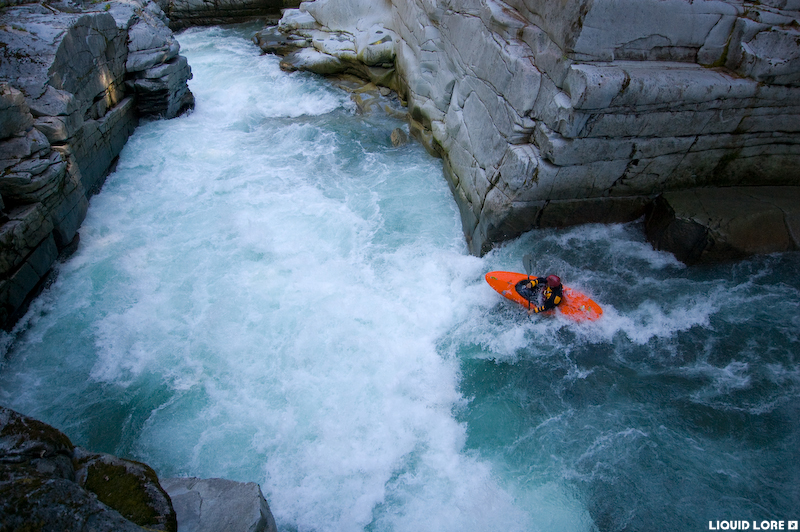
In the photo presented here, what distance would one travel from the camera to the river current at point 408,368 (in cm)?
445

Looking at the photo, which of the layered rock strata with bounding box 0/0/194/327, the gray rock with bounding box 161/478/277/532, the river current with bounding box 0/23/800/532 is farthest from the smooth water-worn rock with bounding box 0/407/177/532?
the layered rock strata with bounding box 0/0/194/327

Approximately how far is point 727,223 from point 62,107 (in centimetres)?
1079

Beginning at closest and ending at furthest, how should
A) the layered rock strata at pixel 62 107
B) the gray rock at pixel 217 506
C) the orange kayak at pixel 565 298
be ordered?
the gray rock at pixel 217 506, the layered rock strata at pixel 62 107, the orange kayak at pixel 565 298

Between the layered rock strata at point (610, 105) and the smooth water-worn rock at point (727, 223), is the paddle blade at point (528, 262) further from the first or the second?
the smooth water-worn rock at point (727, 223)

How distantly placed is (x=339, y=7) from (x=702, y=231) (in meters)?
12.2

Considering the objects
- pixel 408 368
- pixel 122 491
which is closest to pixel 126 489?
pixel 122 491

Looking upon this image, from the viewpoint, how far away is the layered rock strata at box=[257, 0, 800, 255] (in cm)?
535

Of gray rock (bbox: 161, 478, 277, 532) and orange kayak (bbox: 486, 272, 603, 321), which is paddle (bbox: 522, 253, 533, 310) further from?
gray rock (bbox: 161, 478, 277, 532)

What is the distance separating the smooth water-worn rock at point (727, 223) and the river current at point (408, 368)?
280mm

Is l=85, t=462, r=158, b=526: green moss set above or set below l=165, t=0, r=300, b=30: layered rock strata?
below

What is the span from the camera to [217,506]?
3428 millimetres

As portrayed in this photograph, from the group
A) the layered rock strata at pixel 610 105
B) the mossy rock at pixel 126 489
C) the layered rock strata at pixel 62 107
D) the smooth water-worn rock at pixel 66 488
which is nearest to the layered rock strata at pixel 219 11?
the layered rock strata at pixel 62 107

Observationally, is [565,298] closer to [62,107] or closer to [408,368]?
[408,368]

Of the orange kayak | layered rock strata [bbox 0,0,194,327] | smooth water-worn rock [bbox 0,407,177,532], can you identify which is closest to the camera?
smooth water-worn rock [bbox 0,407,177,532]
